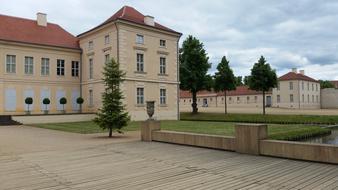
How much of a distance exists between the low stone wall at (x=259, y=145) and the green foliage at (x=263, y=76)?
22.7 meters

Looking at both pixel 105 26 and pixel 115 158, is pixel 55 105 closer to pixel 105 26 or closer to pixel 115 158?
pixel 105 26

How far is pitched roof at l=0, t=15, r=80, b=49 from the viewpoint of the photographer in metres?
29.2

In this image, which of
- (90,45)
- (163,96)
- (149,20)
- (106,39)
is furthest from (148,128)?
(90,45)

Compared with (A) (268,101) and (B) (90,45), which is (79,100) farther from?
(A) (268,101)

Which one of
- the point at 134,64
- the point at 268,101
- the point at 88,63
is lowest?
the point at 268,101

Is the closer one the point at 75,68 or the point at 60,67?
the point at 60,67

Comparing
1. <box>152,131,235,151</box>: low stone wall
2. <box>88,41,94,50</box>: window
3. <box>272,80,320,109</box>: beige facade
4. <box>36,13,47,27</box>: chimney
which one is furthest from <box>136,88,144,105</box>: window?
<box>272,80,320,109</box>: beige facade

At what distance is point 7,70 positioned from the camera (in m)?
28.1

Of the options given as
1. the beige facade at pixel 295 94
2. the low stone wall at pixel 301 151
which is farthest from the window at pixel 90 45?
the beige facade at pixel 295 94

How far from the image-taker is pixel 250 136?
29.8ft

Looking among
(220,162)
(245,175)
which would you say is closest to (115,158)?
(220,162)

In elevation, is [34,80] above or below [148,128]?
above

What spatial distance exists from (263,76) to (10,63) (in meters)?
24.8

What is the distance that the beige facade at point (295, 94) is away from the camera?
2345 inches
